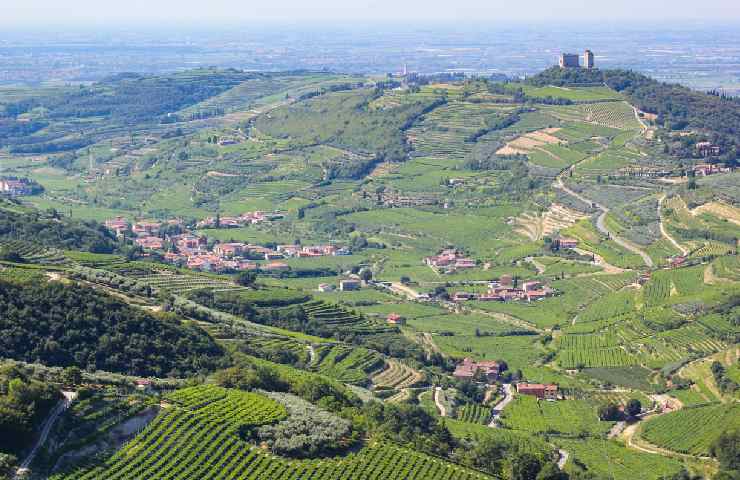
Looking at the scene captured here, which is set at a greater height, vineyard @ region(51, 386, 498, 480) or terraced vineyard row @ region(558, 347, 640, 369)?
vineyard @ region(51, 386, 498, 480)

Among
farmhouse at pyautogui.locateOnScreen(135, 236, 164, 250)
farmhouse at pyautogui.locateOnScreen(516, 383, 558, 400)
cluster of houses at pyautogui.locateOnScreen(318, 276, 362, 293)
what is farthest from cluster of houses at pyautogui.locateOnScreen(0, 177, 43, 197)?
farmhouse at pyautogui.locateOnScreen(516, 383, 558, 400)

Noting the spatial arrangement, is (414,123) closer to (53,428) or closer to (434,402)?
(434,402)

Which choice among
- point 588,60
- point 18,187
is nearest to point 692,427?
point 18,187

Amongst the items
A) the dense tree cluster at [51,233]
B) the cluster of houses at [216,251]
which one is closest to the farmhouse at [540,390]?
the dense tree cluster at [51,233]

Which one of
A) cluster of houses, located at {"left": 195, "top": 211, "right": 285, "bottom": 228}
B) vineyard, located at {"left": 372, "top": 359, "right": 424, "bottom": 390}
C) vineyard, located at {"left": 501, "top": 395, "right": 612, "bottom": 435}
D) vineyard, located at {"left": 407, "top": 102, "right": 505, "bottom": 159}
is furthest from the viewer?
vineyard, located at {"left": 407, "top": 102, "right": 505, "bottom": 159}

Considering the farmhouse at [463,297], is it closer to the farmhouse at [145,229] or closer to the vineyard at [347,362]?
the vineyard at [347,362]

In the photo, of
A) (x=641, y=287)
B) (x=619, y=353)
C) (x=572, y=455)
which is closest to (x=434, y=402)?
(x=572, y=455)

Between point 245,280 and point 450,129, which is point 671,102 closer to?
point 450,129

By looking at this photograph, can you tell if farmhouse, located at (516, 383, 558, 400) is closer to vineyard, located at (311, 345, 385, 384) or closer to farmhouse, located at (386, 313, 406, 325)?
vineyard, located at (311, 345, 385, 384)
